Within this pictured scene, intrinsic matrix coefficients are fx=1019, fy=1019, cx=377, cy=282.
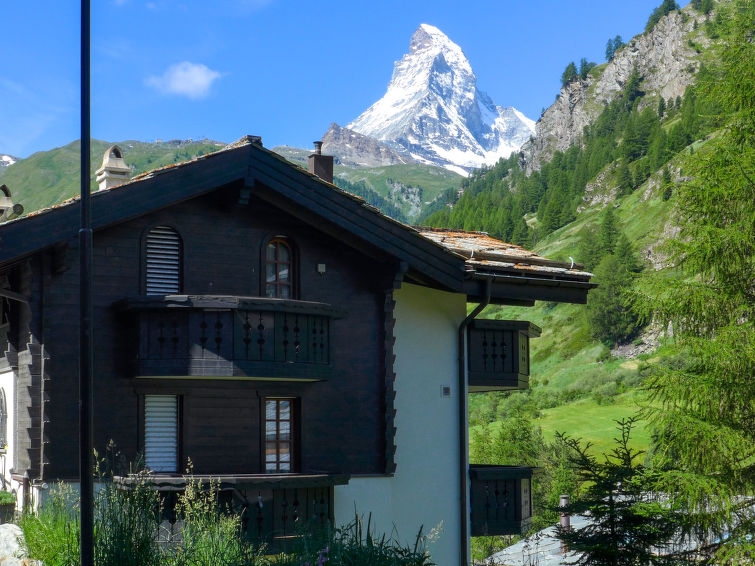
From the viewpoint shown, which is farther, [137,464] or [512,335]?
[512,335]

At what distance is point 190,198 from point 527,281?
703cm

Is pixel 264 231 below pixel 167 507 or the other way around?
the other way around

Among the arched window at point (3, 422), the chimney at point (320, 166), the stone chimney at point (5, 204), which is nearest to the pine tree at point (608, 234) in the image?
the chimney at point (320, 166)

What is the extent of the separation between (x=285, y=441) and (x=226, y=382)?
1.70m

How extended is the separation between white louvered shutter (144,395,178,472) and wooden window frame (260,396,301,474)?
1.61 metres

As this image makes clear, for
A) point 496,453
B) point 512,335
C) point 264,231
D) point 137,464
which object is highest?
point 264,231

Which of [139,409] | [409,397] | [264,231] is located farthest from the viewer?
[409,397]

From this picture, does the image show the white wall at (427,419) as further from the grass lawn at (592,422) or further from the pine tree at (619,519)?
the grass lawn at (592,422)

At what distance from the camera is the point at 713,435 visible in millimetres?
17297

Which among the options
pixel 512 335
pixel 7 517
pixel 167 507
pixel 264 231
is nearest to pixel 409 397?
pixel 512 335

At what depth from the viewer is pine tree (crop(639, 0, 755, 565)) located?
17375 millimetres

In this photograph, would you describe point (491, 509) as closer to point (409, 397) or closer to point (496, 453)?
point (409, 397)

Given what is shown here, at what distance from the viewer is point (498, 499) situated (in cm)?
2136

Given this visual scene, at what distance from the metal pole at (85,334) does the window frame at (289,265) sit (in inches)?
318
